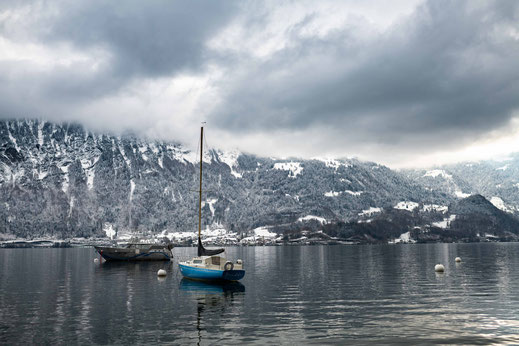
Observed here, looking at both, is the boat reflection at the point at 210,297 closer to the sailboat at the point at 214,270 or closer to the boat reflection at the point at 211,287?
the boat reflection at the point at 211,287

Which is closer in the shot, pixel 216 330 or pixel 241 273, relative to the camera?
pixel 216 330

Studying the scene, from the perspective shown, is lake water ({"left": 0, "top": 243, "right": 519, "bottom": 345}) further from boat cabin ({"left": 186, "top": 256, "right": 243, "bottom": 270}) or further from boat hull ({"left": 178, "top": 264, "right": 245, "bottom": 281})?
boat cabin ({"left": 186, "top": 256, "right": 243, "bottom": 270})

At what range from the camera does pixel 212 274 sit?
95.4 metres

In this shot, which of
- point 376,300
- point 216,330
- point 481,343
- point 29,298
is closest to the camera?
point 481,343

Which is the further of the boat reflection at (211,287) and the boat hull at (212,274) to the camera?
the boat hull at (212,274)

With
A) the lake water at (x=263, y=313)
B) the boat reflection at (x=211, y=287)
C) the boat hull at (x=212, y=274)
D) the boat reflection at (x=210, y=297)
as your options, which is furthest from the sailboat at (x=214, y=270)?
the lake water at (x=263, y=313)

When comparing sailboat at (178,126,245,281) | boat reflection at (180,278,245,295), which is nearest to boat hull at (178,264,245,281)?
sailboat at (178,126,245,281)

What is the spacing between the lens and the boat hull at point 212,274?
93938mm

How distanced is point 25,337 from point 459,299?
63721mm

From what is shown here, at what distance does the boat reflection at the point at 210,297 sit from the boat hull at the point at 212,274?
1.32 m

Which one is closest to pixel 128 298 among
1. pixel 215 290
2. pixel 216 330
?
pixel 215 290

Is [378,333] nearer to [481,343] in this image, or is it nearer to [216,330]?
[481,343]

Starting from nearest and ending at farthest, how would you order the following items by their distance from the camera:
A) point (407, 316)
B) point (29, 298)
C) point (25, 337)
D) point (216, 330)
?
point (25, 337) → point (216, 330) → point (407, 316) → point (29, 298)

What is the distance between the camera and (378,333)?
46.7 metres
